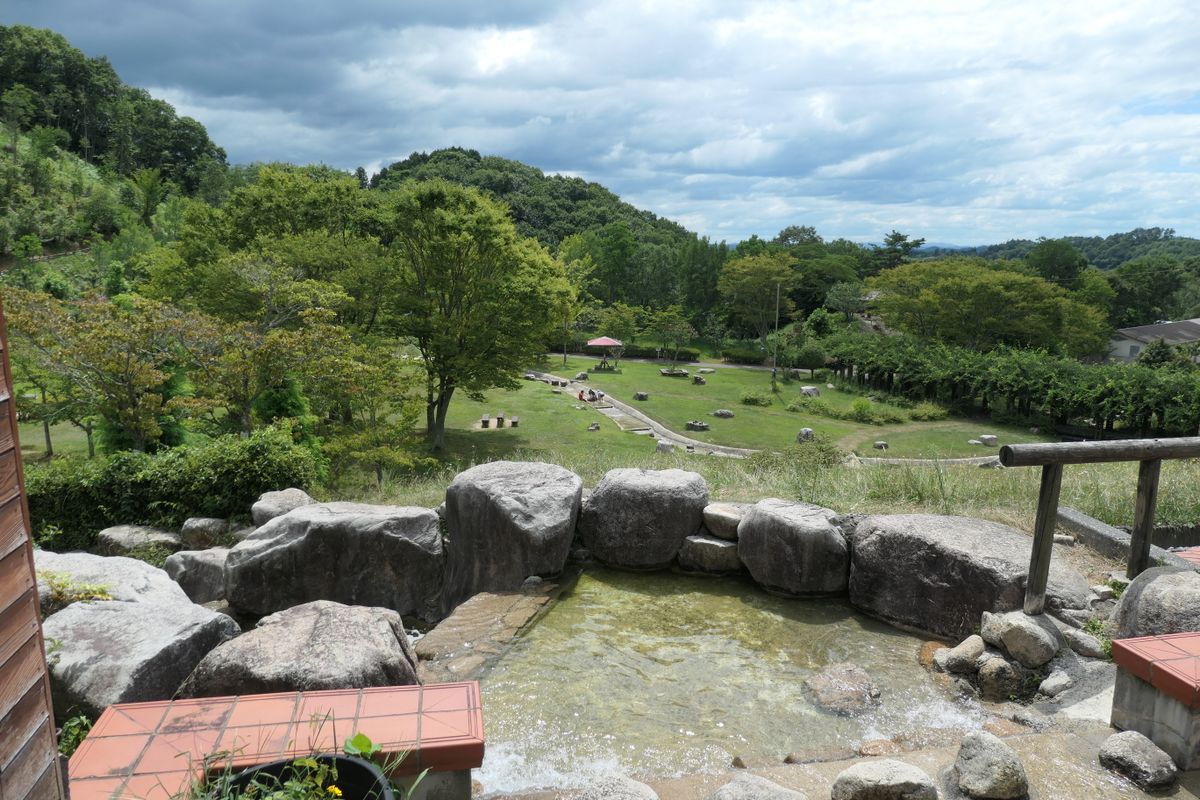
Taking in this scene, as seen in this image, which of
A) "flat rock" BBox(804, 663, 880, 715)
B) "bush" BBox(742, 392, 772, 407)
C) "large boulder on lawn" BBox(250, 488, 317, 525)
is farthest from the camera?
"bush" BBox(742, 392, 772, 407)

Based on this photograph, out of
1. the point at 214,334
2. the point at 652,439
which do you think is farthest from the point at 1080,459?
the point at 652,439

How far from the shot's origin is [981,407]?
3816cm

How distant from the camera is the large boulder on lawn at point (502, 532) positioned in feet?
23.9

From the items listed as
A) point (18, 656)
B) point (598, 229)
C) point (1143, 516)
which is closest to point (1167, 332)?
point (598, 229)

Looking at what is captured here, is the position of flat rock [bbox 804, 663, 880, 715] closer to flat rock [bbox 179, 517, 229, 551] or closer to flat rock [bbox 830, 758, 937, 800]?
flat rock [bbox 830, 758, 937, 800]

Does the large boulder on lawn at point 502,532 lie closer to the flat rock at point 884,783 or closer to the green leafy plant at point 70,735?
the green leafy plant at point 70,735

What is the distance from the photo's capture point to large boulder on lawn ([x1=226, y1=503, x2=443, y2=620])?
22.9ft

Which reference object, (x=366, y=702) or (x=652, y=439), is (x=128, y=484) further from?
(x=652, y=439)

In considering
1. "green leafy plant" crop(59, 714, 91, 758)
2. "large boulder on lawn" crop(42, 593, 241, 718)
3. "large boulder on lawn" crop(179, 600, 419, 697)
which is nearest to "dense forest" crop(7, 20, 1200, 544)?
"large boulder on lawn" crop(42, 593, 241, 718)

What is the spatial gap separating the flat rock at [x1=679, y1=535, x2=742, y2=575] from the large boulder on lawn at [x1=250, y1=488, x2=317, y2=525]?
4.15 m

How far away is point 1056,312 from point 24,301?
160ft

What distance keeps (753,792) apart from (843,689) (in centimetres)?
219

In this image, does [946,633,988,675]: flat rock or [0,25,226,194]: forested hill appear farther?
[0,25,226,194]: forested hill

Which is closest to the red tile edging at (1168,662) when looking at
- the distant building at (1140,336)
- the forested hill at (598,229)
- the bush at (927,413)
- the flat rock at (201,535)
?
the flat rock at (201,535)
